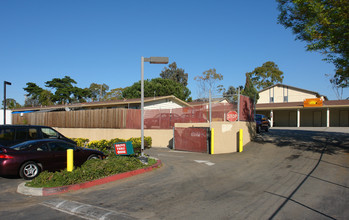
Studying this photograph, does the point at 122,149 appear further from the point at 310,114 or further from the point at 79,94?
the point at 79,94

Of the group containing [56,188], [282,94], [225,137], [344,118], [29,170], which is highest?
[282,94]

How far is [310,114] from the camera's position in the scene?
40.3 metres

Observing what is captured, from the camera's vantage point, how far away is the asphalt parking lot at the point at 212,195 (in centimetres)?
557

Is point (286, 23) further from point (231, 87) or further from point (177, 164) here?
point (231, 87)

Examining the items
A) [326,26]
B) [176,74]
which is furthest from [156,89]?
[326,26]

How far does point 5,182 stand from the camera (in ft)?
28.3

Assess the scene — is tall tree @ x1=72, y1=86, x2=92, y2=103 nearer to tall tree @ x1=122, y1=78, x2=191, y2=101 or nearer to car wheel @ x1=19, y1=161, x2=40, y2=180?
tall tree @ x1=122, y1=78, x2=191, y2=101

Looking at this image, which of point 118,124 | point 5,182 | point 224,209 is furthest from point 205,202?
point 118,124

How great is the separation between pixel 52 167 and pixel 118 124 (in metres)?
12.5

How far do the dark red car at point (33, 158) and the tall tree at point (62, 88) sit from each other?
188 feet

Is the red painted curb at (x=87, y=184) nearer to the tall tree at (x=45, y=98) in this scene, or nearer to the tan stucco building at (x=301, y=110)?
the tan stucco building at (x=301, y=110)

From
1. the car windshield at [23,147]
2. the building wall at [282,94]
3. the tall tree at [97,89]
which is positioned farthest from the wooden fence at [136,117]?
the tall tree at [97,89]

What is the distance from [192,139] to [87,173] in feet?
29.7

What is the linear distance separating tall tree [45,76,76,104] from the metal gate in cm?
5248
